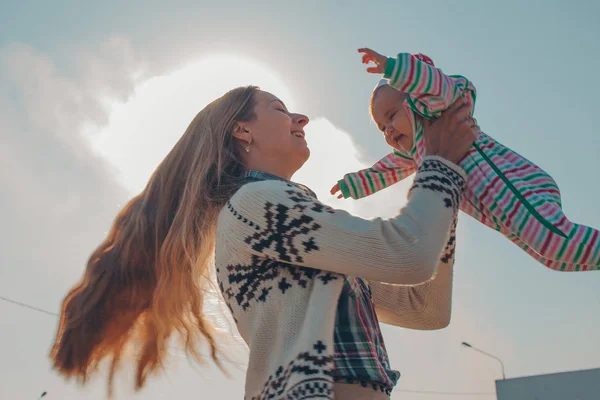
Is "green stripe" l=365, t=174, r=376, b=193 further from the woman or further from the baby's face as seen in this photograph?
the woman

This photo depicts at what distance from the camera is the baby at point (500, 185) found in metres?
2.29

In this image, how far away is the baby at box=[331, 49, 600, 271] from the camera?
2293mm

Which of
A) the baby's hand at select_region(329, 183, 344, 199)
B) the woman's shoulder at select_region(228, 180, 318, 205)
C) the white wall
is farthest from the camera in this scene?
the white wall

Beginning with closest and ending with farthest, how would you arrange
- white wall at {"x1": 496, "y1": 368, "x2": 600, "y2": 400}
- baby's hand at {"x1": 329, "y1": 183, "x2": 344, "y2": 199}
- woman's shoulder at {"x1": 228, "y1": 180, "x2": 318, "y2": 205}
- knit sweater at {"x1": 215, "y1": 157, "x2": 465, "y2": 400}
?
knit sweater at {"x1": 215, "y1": 157, "x2": 465, "y2": 400} < woman's shoulder at {"x1": 228, "y1": 180, "x2": 318, "y2": 205} < baby's hand at {"x1": 329, "y1": 183, "x2": 344, "y2": 199} < white wall at {"x1": 496, "y1": 368, "x2": 600, "y2": 400}

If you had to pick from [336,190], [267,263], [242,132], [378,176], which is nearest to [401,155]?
[378,176]

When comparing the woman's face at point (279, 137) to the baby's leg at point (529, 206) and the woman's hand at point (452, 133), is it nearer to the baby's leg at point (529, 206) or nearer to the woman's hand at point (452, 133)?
the woman's hand at point (452, 133)

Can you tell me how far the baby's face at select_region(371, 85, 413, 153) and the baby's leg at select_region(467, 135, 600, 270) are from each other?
369mm

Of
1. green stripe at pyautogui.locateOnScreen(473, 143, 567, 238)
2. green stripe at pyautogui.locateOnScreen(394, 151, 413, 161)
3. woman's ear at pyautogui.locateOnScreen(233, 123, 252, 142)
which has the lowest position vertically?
green stripe at pyautogui.locateOnScreen(473, 143, 567, 238)

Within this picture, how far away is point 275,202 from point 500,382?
73.4 feet

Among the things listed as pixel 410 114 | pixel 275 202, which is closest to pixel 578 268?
pixel 410 114

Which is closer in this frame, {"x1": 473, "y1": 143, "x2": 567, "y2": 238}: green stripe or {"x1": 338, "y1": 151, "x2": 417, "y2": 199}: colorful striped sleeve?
{"x1": 473, "y1": 143, "x2": 567, "y2": 238}: green stripe

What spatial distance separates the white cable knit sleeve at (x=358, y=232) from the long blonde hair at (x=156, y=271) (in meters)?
0.50

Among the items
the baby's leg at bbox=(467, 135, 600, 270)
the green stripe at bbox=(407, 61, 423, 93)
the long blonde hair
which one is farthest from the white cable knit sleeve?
the long blonde hair

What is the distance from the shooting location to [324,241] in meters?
2.04
